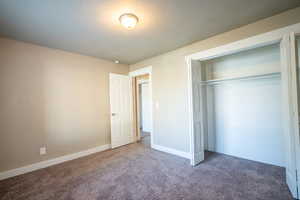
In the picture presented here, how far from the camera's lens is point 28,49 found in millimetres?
2643

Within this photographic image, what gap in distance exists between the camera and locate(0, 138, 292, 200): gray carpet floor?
1.84 m

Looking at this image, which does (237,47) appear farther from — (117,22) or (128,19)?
(117,22)

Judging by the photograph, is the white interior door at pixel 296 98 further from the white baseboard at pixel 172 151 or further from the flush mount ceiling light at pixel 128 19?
the flush mount ceiling light at pixel 128 19

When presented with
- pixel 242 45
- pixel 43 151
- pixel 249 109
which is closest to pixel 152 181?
pixel 43 151

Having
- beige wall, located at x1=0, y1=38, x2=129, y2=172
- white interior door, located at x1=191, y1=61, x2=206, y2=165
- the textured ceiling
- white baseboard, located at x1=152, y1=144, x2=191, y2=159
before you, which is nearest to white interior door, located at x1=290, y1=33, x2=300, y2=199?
the textured ceiling

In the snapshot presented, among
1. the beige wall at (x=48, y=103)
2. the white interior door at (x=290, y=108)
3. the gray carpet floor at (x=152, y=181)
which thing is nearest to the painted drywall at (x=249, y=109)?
the gray carpet floor at (x=152, y=181)

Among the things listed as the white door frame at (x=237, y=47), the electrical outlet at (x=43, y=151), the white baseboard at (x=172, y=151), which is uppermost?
the white door frame at (x=237, y=47)

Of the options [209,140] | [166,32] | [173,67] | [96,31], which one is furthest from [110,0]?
[209,140]

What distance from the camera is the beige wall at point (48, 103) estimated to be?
2432mm

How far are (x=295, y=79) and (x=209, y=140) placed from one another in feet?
7.19

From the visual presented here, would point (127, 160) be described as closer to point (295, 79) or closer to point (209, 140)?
point (209, 140)

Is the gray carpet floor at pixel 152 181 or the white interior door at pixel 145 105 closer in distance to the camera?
the gray carpet floor at pixel 152 181

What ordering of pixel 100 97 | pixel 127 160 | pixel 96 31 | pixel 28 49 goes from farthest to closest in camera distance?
pixel 100 97 → pixel 127 160 → pixel 28 49 → pixel 96 31

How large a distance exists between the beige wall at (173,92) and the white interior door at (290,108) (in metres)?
0.82
